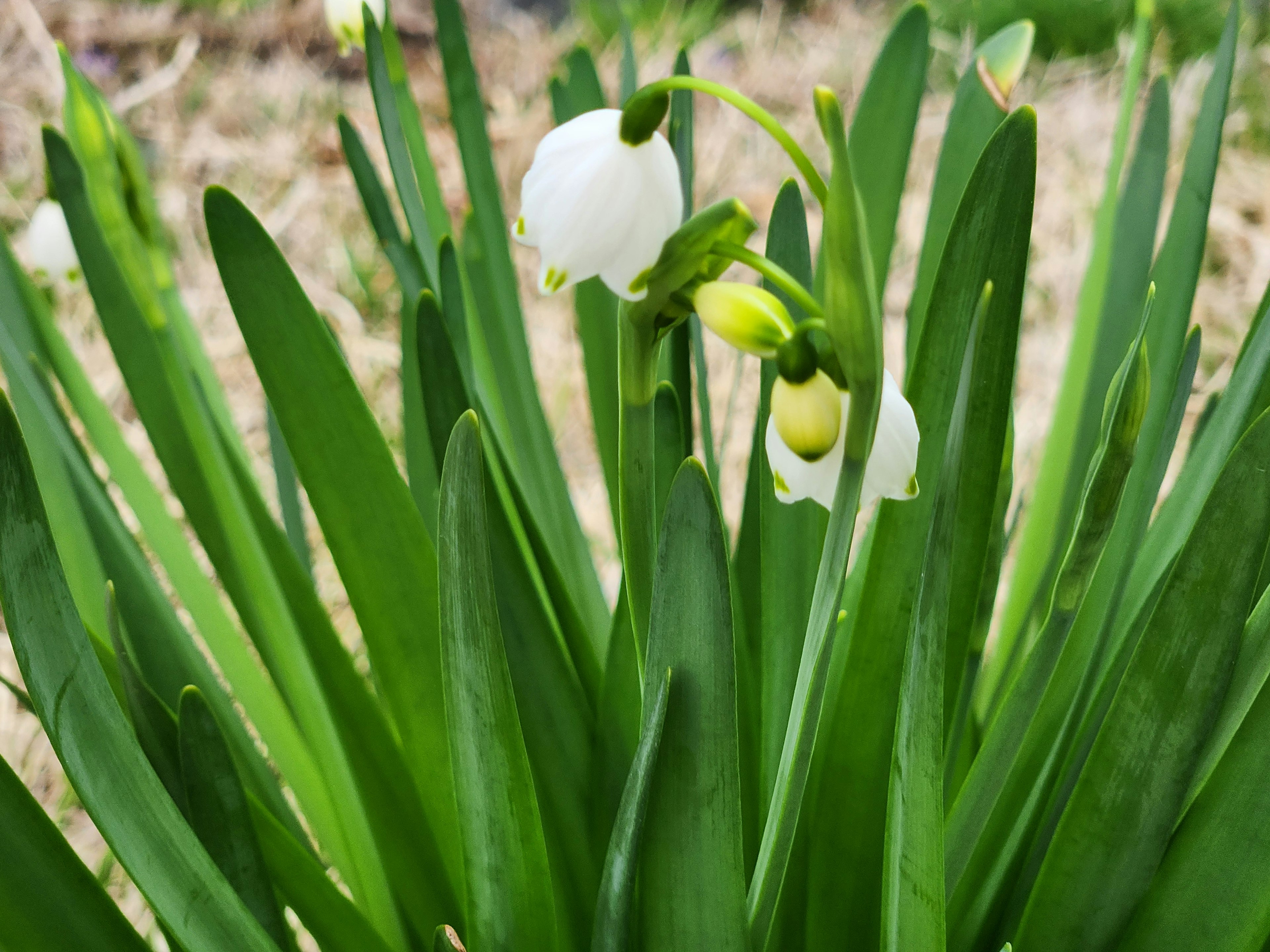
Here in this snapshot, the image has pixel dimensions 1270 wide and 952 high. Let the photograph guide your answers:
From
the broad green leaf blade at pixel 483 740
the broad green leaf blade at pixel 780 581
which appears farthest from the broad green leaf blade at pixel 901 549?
the broad green leaf blade at pixel 483 740

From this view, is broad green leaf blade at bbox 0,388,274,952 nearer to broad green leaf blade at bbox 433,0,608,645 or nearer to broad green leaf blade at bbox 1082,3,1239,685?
broad green leaf blade at bbox 433,0,608,645

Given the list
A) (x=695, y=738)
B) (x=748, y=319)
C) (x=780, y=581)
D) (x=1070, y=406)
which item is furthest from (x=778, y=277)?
(x=1070, y=406)

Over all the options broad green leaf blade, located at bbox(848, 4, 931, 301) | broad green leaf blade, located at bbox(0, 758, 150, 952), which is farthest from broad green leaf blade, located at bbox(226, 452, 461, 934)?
broad green leaf blade, located at bbox(848, 4, 931, 301)

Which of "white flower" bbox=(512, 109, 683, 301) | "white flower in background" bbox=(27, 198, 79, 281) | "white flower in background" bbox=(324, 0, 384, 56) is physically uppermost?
"white flower in background" bbox=(324, 0, 384, 56)

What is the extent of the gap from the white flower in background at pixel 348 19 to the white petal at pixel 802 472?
16.4 inches

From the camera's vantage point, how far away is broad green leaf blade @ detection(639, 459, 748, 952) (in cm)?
33

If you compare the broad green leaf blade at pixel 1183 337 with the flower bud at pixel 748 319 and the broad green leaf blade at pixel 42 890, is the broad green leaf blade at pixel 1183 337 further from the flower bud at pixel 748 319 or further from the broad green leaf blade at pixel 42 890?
the broad green leaf blade at pixel 42 890

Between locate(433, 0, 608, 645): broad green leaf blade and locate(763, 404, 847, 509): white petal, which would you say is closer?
locate(763, 404, 847, 509): white petal

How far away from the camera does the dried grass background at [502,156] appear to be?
1380 mm

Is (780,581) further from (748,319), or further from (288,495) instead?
(288,495)

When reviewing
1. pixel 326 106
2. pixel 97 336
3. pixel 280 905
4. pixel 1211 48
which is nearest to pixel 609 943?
pixel 280 905

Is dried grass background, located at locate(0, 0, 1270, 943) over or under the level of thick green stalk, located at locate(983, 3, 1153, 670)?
over

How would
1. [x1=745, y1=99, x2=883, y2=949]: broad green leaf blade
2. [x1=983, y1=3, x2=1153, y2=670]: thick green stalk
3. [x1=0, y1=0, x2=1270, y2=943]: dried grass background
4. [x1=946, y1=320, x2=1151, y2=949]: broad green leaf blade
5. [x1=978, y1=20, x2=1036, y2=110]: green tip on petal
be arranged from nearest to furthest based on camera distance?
[x1=745, y1=99, x2=883, y2=949]: broad green leaf blade, [x1=946, y1=320, x2=1151, y2=949]: broad green leaf blade, [x1=978, y1=20, x2=1036, y2=110]: green tip on petal, [x1=983, y1=3, x2=1153, y2=670]: thick green stalk, [x1=0, y1=0, x2=1270, y2=943]: dried grass background

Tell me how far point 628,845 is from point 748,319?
19 centimetres
